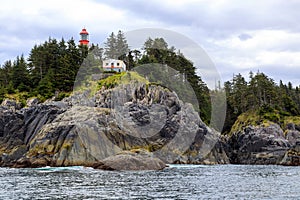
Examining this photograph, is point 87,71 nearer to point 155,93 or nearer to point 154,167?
point 155,93

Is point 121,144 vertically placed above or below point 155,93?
below

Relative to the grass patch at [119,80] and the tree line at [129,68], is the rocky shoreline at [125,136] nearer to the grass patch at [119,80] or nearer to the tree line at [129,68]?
the grass patch at [119,80]

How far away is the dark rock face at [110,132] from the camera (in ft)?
231

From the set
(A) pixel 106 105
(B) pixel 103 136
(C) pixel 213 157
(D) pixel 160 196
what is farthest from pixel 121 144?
(D) pixel 160 196

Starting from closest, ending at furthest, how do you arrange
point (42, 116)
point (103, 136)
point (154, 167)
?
point (154, 167), point (103, 136), point (42, 116)

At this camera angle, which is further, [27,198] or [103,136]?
[103,136]

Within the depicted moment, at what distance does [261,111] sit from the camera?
113625 mm

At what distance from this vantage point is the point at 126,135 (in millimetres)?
78500

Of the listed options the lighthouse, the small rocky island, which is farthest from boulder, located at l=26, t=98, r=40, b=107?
the lighthouse

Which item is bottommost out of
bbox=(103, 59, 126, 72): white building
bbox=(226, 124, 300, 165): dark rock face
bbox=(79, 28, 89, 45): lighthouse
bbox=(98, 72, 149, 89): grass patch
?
bbox=(226, 124, 300, 165): dark rock face

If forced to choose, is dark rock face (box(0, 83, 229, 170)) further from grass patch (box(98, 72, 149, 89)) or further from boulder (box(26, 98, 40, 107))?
boulder (box(26, 98, 40, 107))

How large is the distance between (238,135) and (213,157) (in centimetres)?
1667

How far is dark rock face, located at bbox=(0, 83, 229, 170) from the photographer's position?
7050cm

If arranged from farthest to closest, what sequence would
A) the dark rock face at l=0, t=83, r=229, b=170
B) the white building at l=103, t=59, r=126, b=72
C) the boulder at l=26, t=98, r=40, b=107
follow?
the white building at l=103, t=59, r=126, b=72 < the boulder at l=26, t=98, r=40, b=107 < the dark rock face at l=0, t=83, r=229, b=170
